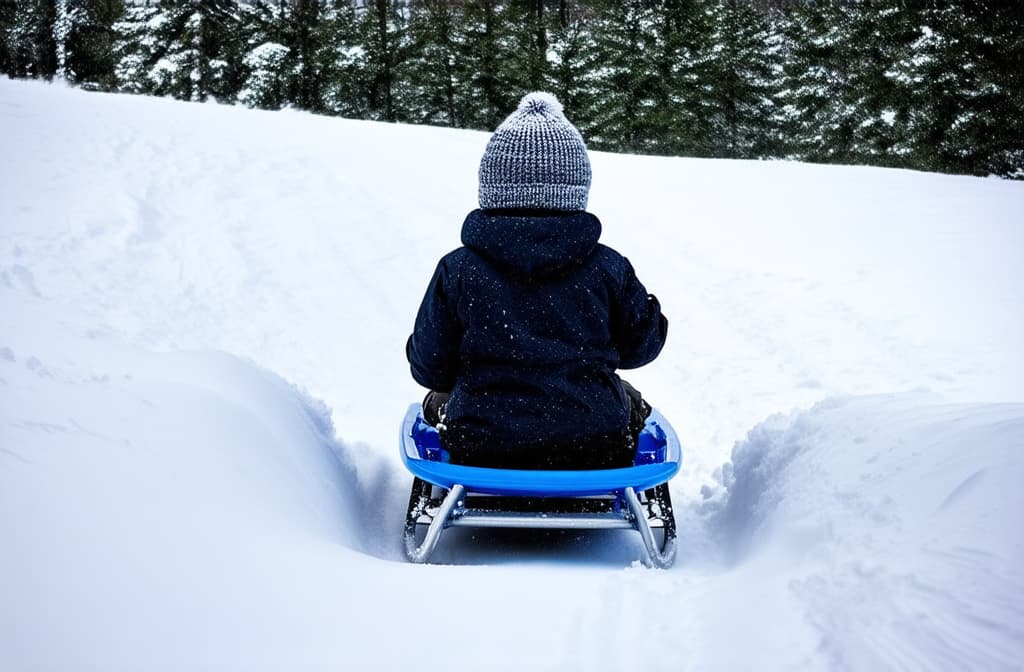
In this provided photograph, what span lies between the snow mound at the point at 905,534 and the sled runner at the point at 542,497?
1.10ft

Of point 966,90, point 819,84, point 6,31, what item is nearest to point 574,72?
point 819,84

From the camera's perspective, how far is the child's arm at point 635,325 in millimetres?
2658

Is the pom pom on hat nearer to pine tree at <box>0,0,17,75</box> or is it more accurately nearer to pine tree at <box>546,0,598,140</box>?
pine tree at <box>546,0,598,140</box>

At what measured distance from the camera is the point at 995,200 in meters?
7.70

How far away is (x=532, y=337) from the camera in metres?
2.44

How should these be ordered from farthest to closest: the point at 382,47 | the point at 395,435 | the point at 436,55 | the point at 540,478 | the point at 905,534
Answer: the point at 382,47, the point at 436,55, the point at 395,435, the point at 540,478, the point at 905,534

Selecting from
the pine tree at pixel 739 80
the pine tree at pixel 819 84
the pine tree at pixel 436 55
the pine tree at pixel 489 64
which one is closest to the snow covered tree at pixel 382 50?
the pine tree at pixel 436 55

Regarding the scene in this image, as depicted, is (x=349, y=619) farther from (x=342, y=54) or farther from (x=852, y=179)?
(x=342, y=54)

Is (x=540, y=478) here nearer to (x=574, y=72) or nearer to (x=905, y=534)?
(x=905, y=534)

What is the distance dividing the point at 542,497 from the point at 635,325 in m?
0.69

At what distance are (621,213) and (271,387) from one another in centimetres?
493

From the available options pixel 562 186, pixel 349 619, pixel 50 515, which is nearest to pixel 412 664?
pixel 349 619

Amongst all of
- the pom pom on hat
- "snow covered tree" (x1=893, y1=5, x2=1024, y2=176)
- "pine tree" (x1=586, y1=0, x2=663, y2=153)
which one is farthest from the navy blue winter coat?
"snow covered tree" (x1=893, y1=5, x2=1024, y2=176)

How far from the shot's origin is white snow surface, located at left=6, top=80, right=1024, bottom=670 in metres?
1.39
